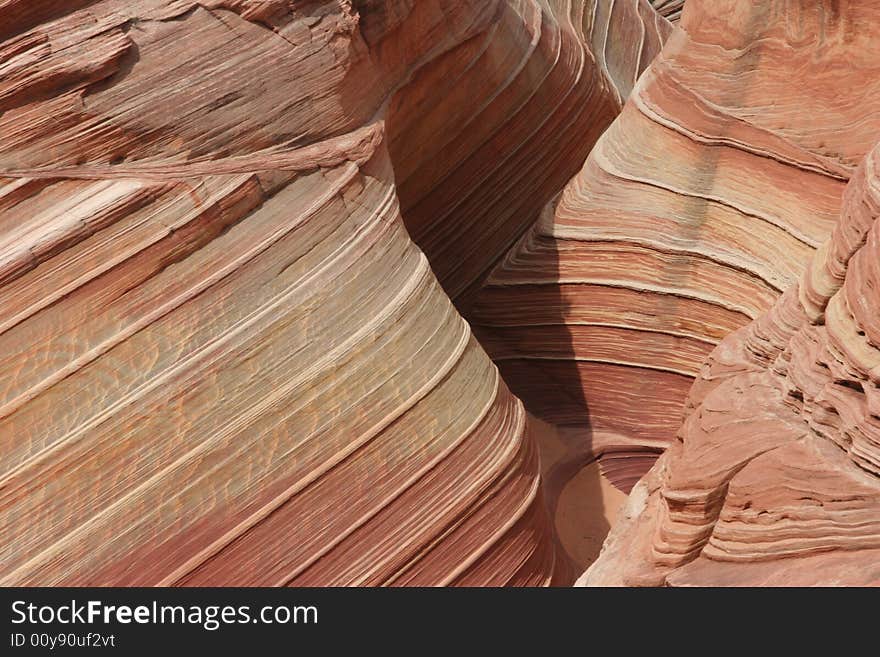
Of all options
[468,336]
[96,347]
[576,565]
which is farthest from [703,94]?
[96,347]

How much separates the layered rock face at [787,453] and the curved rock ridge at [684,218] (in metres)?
0.69

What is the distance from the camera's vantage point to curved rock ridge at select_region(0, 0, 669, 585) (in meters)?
2.42

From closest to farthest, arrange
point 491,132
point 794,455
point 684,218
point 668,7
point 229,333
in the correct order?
point 794,455, point 229,333, point 684,218, point 491,132, point 668,7

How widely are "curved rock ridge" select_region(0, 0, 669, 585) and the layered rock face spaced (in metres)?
0.57

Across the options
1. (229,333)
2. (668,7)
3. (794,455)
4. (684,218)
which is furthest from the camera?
(668,7)

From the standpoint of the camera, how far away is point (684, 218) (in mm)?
3299

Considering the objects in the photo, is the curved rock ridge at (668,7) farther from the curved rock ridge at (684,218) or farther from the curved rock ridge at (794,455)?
the curved rock ridge at (794,455)

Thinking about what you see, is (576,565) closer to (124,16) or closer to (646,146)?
(646,146)

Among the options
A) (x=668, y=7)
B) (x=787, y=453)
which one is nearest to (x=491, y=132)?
(x=787, y=453)

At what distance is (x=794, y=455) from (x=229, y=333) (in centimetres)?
133

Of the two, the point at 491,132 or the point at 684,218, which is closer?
the point at 684,218

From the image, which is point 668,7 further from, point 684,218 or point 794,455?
point 794,455

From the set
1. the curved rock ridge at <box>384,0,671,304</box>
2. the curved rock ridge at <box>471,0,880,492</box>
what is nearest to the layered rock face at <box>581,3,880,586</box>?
the curved rock ridge at <box>471,0,880,492</box>

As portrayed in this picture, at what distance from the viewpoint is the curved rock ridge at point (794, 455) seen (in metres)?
1.95
